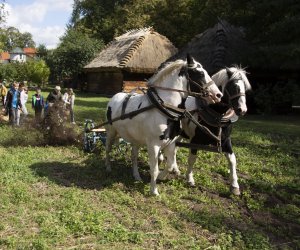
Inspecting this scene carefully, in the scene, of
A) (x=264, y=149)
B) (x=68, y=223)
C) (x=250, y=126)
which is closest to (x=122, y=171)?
(x=68, y=223)

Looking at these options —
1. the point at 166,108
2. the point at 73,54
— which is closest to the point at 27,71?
the point at 73,54

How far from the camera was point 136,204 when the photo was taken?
22.9 ft

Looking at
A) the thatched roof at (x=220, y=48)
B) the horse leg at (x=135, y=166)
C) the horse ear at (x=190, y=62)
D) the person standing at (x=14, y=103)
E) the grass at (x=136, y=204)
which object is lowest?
the grass at (x=136, y=204)

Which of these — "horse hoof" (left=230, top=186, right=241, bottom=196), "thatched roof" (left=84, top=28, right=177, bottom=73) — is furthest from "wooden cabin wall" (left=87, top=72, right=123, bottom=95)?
"horse hoof" (left=230, top=186, right=241, bottom=196)

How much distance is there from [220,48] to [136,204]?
1665cm

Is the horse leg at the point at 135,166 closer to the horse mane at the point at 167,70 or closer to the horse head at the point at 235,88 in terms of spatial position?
the horse mane at the point at 167,70

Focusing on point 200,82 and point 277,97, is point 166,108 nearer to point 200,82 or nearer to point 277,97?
point 200,82

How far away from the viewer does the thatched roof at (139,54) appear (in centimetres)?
3069

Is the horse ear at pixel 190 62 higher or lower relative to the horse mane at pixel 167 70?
higher

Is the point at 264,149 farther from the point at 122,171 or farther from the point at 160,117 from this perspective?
the point at 160,117

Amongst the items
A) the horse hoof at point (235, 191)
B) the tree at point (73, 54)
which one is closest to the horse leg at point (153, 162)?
the horse hoof at point (235, 191)

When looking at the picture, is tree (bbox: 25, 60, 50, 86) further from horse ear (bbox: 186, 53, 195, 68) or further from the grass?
horse ear (bbox: 186, 53, 195, 68)

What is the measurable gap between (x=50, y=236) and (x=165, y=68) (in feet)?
11.5

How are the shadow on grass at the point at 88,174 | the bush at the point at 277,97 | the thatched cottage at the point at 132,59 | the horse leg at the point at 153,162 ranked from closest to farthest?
the horse leg at the point at 153,162 < the shadow on grass at the point at 88,174 < the bush at the point at 277,97 < the thatched cottage at the point at 132,59
